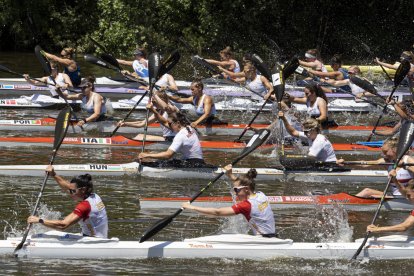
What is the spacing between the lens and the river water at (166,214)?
489 inches

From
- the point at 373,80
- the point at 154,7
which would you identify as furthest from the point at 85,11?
the point at 373,80

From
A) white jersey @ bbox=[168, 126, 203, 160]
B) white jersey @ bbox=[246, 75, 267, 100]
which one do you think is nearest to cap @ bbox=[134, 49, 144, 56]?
white jersey @ bbox=[246, 75, 267, 100]

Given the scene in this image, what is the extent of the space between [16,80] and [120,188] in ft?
39.5

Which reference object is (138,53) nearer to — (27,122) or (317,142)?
(27,122)

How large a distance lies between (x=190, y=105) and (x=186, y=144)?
7519mm

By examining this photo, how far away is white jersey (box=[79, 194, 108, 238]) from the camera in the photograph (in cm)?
1250

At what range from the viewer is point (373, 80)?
30672 mm

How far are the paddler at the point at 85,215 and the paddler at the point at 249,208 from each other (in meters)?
1.17

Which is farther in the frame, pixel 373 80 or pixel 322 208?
pixel 373 80

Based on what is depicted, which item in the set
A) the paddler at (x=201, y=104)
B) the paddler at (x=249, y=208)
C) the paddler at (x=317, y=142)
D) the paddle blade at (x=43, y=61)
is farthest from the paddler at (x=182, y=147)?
the paddle blade at (x=43, y=61)

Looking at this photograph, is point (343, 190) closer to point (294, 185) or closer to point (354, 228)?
point (294, 185)

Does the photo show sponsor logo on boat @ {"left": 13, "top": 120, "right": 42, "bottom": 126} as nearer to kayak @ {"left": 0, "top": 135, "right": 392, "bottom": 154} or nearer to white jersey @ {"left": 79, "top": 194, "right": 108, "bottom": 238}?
kayak @ {"left": 0, "top": 135, "right": 392, "bottom": 154}

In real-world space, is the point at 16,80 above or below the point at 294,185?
below

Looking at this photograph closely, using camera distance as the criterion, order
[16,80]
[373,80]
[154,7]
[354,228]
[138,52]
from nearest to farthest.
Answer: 1. [354,228]
2. [138,52]
3. [16,80]
4. [373,80]
5. [154,7]
